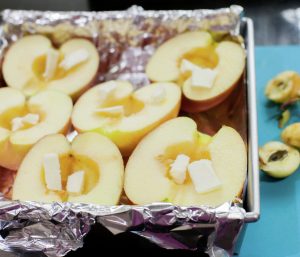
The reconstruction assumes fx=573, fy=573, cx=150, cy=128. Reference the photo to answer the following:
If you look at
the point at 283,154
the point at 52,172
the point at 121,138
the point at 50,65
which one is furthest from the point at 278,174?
the point at 50,65

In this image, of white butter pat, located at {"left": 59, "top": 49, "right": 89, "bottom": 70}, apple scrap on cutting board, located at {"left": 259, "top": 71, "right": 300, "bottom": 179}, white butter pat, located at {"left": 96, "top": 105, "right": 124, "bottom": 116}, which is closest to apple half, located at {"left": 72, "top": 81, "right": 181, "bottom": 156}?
white butter pat, located at {"left": 96, "top": 105, "right": 124, "bottom": 116}

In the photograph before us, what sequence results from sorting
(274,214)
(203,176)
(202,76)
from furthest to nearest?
(202,76), (274,214), (203,176)

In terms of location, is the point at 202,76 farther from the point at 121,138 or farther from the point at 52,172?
the point at 52,172

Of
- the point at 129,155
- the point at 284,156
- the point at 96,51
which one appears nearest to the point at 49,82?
the point at 96,51

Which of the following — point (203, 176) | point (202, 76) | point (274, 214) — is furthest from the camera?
point (202, 76)

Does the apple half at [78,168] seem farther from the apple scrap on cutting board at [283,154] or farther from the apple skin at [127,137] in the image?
the apple scrap on cutting board at [283,154]

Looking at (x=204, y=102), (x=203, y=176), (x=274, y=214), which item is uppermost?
(x=204, y=102)

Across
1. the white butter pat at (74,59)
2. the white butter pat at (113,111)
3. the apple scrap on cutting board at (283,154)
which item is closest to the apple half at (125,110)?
the white butter pat at (113,111)

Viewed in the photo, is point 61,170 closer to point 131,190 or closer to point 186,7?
point 131,190
